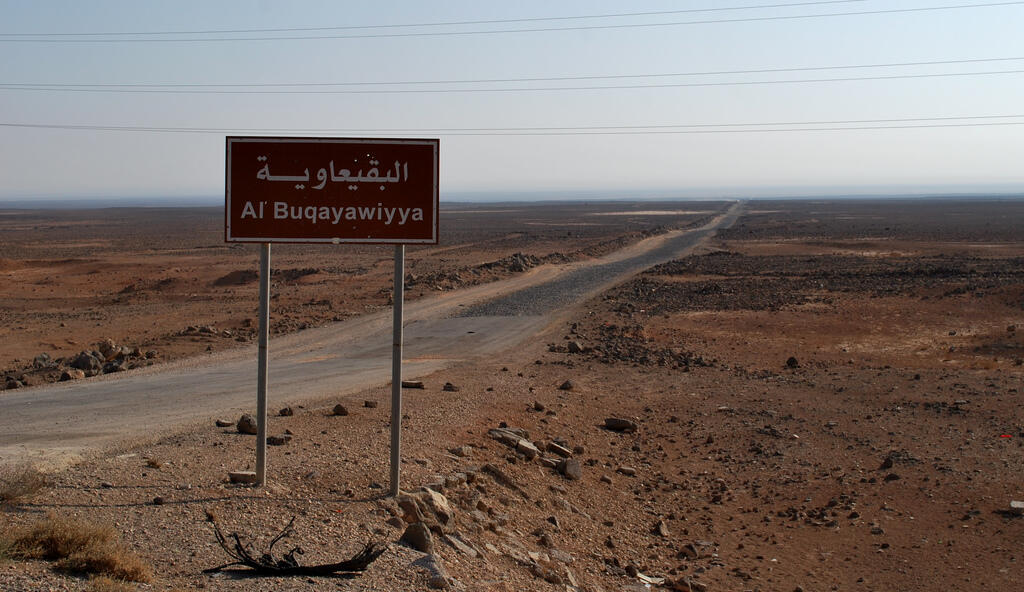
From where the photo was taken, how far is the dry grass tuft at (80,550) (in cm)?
552

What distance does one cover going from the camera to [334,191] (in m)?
7.93

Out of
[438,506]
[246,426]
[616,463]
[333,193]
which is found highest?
[333,193]

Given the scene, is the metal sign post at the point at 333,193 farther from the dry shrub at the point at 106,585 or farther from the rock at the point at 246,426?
the dry shrub at the point at 106,585

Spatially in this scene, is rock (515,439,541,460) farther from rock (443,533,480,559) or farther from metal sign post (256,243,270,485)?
metal sign post (256,243,270,485)

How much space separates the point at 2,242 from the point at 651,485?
8664 cm

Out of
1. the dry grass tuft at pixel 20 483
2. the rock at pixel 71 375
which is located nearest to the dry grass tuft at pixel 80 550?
the dry grass tuft at pixel 20 483

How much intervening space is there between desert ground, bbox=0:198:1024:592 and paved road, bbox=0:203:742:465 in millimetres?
773

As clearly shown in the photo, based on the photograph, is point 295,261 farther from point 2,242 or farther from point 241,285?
point 2,242

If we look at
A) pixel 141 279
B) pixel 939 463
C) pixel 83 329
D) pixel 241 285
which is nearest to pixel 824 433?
pixel 939 463

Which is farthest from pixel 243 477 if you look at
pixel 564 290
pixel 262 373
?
pixel 564 290

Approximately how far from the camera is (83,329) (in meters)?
25.8

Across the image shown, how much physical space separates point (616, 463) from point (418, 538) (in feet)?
17.1

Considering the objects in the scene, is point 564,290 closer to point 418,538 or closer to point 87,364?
point 87,364

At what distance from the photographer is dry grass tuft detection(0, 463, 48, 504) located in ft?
22.6
